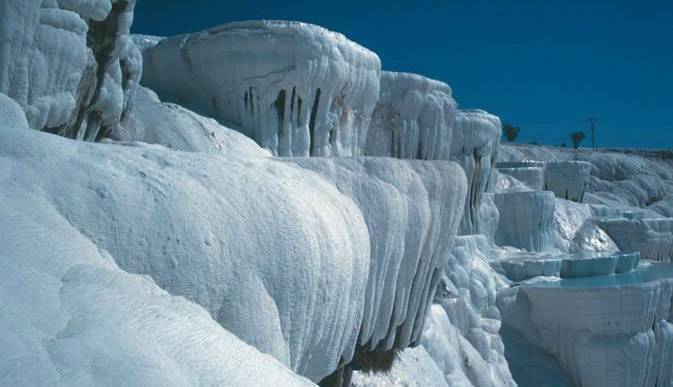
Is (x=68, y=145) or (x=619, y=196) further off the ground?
(x=68, y=145)

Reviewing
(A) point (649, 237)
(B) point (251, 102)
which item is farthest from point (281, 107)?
(A) point (649, 237)

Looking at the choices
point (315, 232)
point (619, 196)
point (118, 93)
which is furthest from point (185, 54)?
point (619, 196)

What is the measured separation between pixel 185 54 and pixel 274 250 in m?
4.81

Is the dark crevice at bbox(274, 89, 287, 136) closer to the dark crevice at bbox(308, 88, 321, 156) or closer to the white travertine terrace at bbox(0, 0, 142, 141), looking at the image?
the dark crevice at bbox(308, 88, 321, 156)

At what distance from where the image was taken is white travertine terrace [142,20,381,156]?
6.61 meters

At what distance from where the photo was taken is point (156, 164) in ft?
8.03

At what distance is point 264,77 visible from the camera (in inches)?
263

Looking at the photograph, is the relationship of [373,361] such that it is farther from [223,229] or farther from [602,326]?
[602,326]

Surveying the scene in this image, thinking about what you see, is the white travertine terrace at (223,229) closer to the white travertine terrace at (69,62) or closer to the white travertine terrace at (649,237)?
the white travertine terrace at (69,62)

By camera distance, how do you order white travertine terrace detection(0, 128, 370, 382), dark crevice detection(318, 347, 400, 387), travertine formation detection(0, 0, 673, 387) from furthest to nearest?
dark crevice detection(318, 347, 400, 387) < white travertine terrace detection(0, 128, 370, 382) < travertine formation detection(0, 0, 673, 387)

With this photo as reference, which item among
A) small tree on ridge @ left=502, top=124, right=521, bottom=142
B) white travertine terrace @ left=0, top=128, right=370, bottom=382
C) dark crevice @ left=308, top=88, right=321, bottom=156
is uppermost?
white travertine terrace @ left=0, top=128, right=370, bottom=382

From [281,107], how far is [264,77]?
1.31 ft

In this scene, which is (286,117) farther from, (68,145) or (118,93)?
(68,145)

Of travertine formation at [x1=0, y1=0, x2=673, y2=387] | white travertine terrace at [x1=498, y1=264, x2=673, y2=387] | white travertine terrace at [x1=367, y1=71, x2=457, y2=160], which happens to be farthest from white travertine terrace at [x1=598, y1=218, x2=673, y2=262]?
white travertine terrace at [x1=367, y1=71, x2=457, y2=160]
